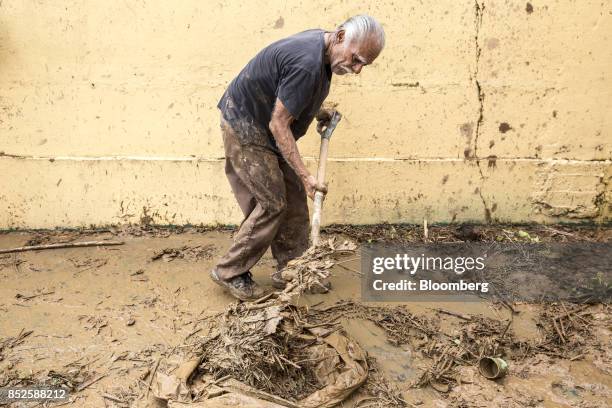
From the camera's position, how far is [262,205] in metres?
3.46

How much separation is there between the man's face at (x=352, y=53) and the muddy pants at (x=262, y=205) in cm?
75

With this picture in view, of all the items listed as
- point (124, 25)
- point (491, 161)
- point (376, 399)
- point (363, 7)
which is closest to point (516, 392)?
point (376, 399)

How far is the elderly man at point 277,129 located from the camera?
116 inches

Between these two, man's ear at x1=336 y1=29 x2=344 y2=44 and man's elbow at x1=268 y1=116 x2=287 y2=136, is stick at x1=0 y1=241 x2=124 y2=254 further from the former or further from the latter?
man's ear at x1=336 y1=29 x2=344 y2=44

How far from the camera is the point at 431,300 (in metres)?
3.78

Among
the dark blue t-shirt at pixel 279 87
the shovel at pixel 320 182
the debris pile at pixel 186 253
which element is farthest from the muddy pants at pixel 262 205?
the debris pile at pixel 186 253

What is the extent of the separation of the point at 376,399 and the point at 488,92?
2889 mm

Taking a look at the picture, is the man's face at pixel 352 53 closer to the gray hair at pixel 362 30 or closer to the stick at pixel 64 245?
the gray hair at pixel 362 30

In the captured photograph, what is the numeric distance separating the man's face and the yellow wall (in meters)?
→ 1.39

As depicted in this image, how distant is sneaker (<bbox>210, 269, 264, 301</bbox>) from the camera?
12.0ft

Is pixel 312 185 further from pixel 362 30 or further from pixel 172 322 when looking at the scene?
pixel 172 322

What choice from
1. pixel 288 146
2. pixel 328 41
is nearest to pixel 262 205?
pixel 288 146

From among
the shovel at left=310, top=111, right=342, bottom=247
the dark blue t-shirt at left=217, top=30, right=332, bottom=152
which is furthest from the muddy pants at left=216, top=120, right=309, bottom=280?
the shovel at left=310, top=111, right=342, bottom=247

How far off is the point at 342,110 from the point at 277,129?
1577mm
